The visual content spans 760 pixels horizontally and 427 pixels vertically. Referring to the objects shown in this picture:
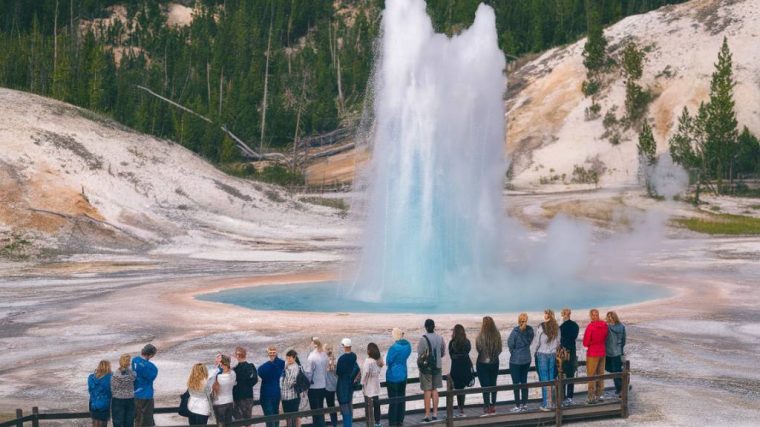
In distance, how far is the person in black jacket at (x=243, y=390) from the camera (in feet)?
44.4

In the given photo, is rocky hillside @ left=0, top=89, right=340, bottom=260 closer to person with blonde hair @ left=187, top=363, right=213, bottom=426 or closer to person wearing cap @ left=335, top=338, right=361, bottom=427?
person wearing cap @ left=335, top=338, right=361, bottom=427

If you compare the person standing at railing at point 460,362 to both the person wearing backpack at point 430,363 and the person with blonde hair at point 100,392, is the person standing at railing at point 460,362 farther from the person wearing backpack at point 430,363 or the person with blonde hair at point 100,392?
the person with blonde hair at point 100,392

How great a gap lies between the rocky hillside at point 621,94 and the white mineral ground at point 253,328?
1411 inches

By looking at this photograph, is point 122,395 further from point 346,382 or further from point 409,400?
point 409,400

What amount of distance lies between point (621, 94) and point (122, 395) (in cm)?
7560

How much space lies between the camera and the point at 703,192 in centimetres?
6762

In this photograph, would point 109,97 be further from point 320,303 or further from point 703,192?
point 320,303

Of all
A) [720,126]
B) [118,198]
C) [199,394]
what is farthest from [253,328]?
[720,126]

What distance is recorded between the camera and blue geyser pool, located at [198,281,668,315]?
2964 centimetres

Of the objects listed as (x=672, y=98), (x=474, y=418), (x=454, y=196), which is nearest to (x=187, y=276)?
(x=454, y=196)

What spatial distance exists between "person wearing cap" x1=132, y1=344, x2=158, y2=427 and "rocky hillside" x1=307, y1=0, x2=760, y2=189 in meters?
62.2

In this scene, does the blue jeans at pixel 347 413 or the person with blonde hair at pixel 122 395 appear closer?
the person with blonde hair at pixel 122 395

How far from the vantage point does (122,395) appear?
13.7m

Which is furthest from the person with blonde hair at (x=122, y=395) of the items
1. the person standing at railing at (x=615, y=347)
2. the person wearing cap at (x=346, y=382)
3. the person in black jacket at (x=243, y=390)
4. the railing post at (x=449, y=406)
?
the person standing at railing at (x=615, y=347)
